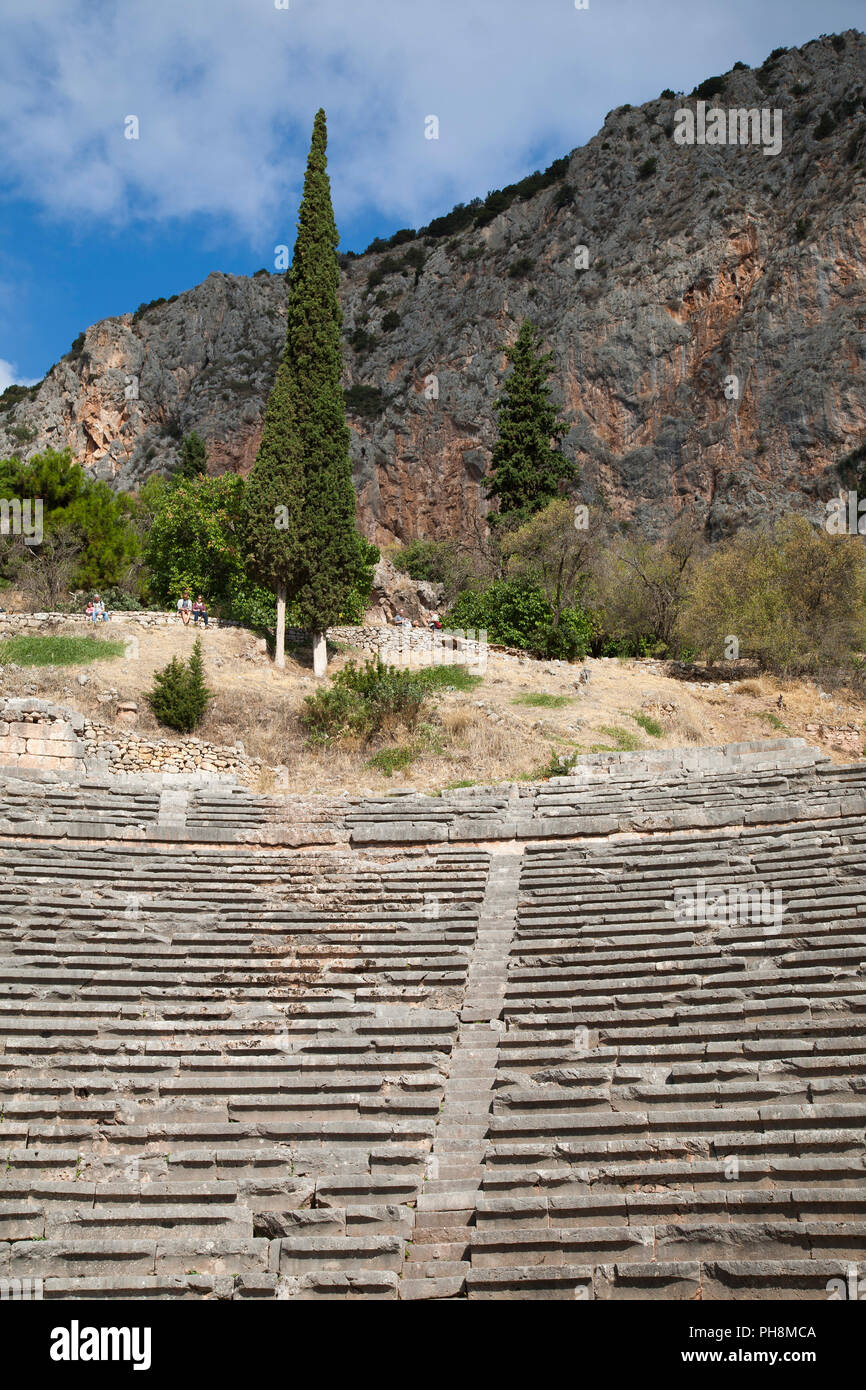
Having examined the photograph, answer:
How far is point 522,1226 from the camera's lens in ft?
24.0

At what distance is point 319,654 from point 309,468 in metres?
4.74

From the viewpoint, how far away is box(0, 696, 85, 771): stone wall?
1772 cm

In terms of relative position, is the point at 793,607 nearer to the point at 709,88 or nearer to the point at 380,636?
the point at 380,636

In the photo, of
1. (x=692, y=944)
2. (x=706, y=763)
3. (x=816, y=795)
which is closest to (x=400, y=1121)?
(x=692, y=944)

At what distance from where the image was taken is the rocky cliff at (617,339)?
180 ft

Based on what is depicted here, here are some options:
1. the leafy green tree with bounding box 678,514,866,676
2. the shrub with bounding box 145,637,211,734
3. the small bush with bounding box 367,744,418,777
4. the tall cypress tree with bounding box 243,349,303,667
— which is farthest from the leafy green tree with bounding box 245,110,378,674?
the leafy green tree with bounding box 678,514,866,676

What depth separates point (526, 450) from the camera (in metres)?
42.2

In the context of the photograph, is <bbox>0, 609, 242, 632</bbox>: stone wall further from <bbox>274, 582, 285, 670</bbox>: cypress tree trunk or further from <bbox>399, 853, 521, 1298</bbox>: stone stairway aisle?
<bbox>399, 853, 521, 1298</bbox>: stone stairway aisle

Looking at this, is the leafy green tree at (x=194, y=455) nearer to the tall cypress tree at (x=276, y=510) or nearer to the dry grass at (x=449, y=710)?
the tall cypress tree at (x=276, y=510)

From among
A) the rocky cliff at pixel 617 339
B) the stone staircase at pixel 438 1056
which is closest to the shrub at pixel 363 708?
the stone staircase at pixel 438 1056

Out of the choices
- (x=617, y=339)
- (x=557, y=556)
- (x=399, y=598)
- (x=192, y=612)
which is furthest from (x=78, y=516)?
(x=617, y=339)

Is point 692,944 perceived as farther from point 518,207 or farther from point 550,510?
point 518,207

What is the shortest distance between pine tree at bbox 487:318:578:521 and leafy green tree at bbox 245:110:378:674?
1413cm

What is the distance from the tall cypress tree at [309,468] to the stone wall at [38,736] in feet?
26.4
